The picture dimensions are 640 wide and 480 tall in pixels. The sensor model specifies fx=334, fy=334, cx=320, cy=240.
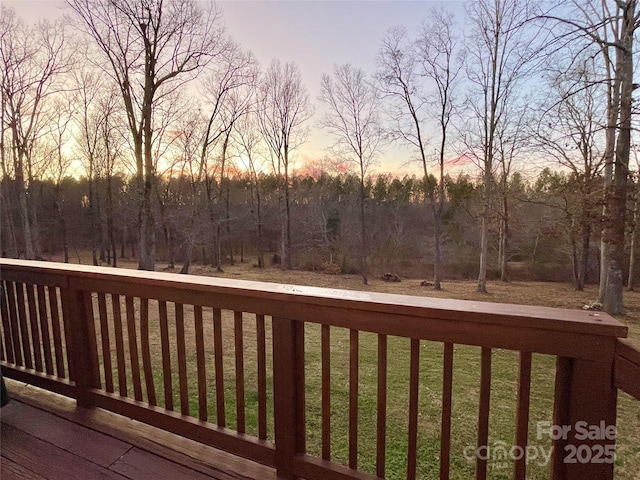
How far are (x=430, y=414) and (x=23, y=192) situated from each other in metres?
11.5

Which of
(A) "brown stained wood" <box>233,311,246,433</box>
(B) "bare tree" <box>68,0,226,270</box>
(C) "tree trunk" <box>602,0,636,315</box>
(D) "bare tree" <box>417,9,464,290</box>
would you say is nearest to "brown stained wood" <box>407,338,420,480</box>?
(A) "brown stained wood" <box>233,311,246,433</box>

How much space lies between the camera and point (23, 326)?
6.01 ft

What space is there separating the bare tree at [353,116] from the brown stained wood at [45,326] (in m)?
9.34

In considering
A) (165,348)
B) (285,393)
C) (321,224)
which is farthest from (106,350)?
(321,224)

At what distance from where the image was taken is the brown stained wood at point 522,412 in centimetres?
88

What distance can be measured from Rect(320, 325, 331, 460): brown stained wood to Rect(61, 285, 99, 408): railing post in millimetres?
1227

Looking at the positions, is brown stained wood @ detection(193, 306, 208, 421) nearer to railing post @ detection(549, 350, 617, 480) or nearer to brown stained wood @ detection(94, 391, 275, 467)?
brown stained wood @ detection(94, 391, 275, 467)

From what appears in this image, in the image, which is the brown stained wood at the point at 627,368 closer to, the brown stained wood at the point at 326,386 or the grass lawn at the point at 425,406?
the brown stained wood at the point at 326,386

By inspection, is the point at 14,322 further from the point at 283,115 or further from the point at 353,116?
the point at 283,115

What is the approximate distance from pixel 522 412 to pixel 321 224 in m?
14.1

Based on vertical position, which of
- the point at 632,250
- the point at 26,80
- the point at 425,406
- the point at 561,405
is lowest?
the point at 425,406

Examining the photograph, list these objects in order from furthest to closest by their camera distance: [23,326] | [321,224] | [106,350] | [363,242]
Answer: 1. [321,224]
2. [363,242]
3. [23,326]
4. [106,350]

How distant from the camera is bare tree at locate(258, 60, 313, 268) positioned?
456 inches

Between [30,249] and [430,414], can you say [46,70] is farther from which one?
[430,414]
